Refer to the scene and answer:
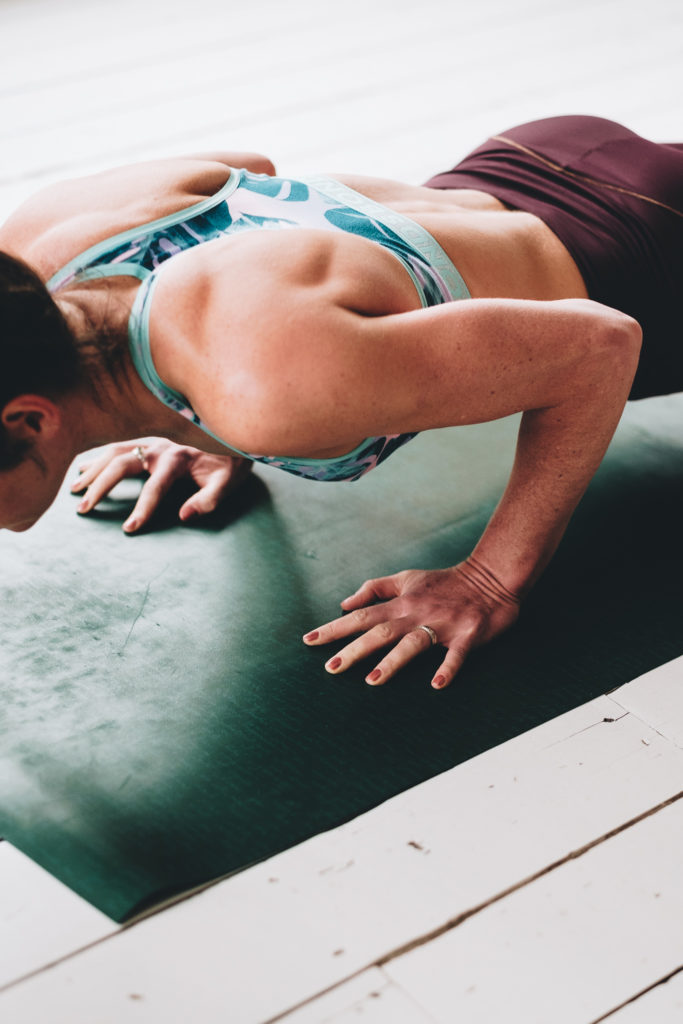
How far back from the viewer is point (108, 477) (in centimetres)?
180

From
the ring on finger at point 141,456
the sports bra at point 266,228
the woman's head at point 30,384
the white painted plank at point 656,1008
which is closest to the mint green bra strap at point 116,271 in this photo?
the sports bra at point 266,228

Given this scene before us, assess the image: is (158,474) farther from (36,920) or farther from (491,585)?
(36,920)

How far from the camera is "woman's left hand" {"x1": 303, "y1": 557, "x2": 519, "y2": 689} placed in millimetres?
1424

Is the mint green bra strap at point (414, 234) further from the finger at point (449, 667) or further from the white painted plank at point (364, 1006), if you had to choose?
the white painted plank at point (364, 1006)

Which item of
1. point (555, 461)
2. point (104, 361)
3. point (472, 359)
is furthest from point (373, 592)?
point (104, 361)

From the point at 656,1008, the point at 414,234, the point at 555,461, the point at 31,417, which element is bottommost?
the point at 656,1008

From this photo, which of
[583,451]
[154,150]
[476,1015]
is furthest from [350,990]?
[154,150]

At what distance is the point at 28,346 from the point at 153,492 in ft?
2.27

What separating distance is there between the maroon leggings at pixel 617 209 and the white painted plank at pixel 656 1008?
915 millimetres

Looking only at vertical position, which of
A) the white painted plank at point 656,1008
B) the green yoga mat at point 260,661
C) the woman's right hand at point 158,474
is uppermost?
the woman's right hand at point 158,474

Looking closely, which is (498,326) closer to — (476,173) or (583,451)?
(583,451)

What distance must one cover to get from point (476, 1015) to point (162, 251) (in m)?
0.90

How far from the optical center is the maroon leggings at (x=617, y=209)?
1.57m

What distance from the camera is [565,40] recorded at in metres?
4.37
